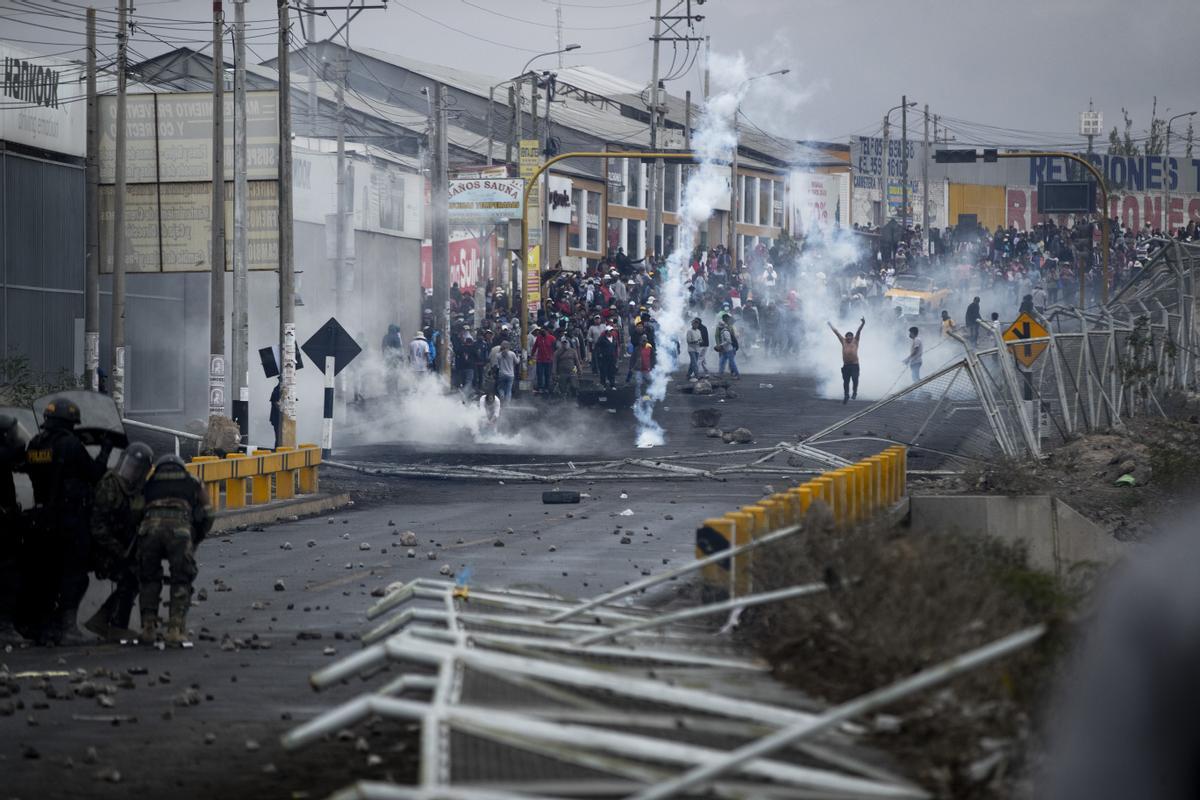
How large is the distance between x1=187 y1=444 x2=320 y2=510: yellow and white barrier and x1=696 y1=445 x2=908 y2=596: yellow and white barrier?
9454mm

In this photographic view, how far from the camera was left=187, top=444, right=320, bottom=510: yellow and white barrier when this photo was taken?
21844 mm

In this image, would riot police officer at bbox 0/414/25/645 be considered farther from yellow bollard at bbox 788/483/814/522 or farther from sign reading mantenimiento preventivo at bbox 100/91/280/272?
sign reading mantenimiento preventivo at bbox 100/91/280/272

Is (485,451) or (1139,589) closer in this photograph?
(1139,589)

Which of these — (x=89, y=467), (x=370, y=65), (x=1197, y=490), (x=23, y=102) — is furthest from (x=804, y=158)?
(x=89, y=467)

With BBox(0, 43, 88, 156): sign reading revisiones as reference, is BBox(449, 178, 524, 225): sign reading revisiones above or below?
below

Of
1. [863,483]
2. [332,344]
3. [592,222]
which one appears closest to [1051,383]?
[332,344]

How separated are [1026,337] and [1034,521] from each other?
6.37 metres

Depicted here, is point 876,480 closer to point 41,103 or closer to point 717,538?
point 717,538

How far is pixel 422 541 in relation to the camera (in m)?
19.1

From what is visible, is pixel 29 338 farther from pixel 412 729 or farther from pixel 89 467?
pixel 412 729

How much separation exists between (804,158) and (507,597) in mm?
91824

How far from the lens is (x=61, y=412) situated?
477 inches

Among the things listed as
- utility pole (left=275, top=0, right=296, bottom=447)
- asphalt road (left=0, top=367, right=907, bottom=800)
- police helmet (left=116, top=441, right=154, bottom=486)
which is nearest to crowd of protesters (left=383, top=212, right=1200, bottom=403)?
utility pole (left=275, top=0, right=296, bottom=447)

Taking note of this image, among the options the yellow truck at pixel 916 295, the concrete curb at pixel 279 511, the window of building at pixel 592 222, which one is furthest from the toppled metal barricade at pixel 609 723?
the window of building at pixel 592 222
